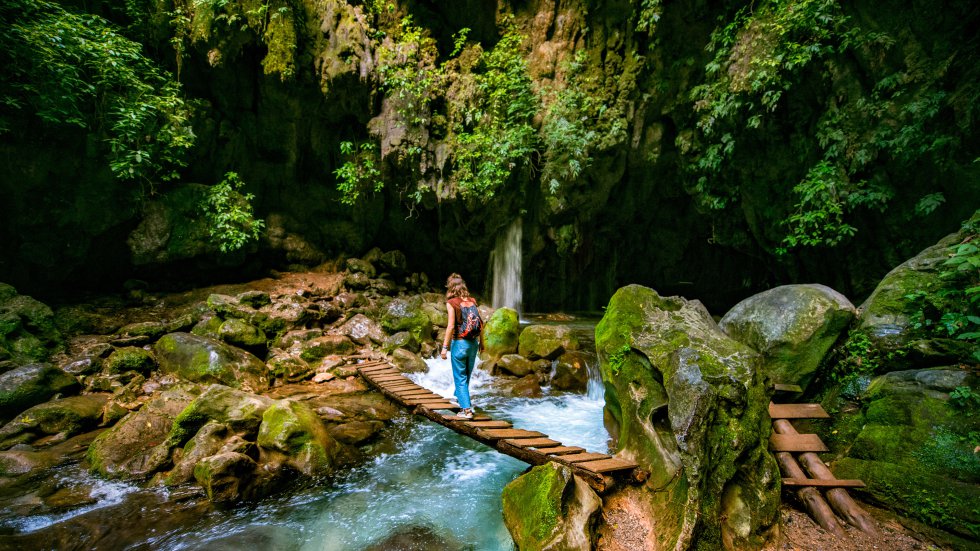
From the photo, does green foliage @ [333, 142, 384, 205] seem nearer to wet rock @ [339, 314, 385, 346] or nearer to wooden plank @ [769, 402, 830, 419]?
wet rock @ [339, 314, 385, 346]

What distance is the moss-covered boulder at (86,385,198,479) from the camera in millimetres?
4277

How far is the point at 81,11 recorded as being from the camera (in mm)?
8070

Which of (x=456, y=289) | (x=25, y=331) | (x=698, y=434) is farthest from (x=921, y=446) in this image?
(x=25, y=331)

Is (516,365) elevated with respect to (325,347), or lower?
lower

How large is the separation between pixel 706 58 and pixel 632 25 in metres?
2.17

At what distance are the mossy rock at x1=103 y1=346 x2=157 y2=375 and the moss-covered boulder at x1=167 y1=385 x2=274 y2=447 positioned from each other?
2648mm

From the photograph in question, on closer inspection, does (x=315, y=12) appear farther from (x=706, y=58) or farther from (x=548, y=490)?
(x=548, y=490)

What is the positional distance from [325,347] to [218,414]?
143 inches

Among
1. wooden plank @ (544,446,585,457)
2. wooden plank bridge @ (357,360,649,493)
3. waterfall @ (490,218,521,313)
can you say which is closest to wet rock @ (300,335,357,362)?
wooden plank bridge @ (357,360,649,493)

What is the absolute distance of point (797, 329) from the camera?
15.6 feet

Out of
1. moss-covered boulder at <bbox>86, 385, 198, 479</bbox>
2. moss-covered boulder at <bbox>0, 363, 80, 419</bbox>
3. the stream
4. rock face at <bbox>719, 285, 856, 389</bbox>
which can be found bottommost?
the stream

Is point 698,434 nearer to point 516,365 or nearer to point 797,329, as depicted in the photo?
point 797,329

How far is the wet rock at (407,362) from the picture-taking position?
814 centimetres

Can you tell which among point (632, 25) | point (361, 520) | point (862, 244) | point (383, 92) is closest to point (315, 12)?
point (383, 92)
